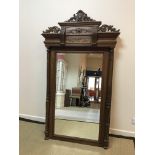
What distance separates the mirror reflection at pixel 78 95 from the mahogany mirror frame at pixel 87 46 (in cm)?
7

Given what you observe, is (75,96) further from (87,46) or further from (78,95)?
(87,46)

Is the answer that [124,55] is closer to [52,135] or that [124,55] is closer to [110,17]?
[110,17]

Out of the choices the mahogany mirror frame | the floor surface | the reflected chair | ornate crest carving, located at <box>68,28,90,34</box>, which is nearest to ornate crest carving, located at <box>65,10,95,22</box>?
the mahogany mirror frame

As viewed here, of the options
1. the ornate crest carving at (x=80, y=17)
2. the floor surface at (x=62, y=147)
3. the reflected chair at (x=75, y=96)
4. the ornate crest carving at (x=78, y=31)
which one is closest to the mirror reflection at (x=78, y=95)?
the reflected chair at (x=75, y=96)

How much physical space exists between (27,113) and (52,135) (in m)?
0.87

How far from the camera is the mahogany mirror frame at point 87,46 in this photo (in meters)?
2.44

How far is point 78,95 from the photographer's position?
2.73 m

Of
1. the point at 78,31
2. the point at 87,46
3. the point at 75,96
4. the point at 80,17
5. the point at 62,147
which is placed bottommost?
the point at 62,147

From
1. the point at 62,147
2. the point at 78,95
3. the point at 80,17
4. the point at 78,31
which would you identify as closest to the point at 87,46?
the point at 78,31

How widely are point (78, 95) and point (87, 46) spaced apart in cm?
72

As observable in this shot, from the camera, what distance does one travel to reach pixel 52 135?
273 centimetres
